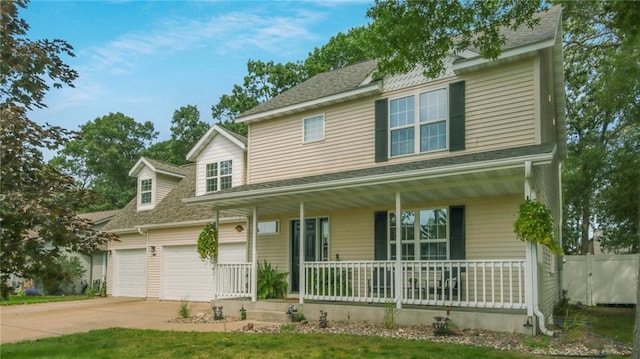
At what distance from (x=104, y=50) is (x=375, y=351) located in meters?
7.78

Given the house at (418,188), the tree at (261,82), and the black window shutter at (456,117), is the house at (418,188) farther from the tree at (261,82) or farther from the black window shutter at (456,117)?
the tree at (261,82)

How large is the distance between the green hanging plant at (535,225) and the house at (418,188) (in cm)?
33

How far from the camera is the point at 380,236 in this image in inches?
479

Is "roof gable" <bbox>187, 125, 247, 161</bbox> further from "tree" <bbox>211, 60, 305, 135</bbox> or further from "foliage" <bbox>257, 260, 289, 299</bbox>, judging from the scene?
"tree" <bbox>211, 60, 305, 135</bbox>

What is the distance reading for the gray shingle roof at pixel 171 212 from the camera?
1795 centimetres

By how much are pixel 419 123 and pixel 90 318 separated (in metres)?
9.82

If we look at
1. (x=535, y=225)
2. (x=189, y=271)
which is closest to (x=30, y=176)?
(x=535, y=225)

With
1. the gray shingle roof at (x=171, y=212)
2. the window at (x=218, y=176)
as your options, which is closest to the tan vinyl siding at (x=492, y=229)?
the window at (x=218, y=176)

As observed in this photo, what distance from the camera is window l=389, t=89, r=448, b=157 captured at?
11.7 meters

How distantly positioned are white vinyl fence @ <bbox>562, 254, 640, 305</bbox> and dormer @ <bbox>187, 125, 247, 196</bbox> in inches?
451

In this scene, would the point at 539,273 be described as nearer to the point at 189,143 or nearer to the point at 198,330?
the point at 198,330

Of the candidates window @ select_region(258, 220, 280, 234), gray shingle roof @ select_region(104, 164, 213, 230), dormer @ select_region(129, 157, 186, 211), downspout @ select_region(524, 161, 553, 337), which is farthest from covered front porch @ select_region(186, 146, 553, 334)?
dormer @ select_region(129, 157, 186, 211)

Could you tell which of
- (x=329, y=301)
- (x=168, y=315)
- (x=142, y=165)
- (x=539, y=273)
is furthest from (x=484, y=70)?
(x=142, y=165)

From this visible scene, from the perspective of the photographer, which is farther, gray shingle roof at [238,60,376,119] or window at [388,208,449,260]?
gray shingle roof at [238,60,376,119]
